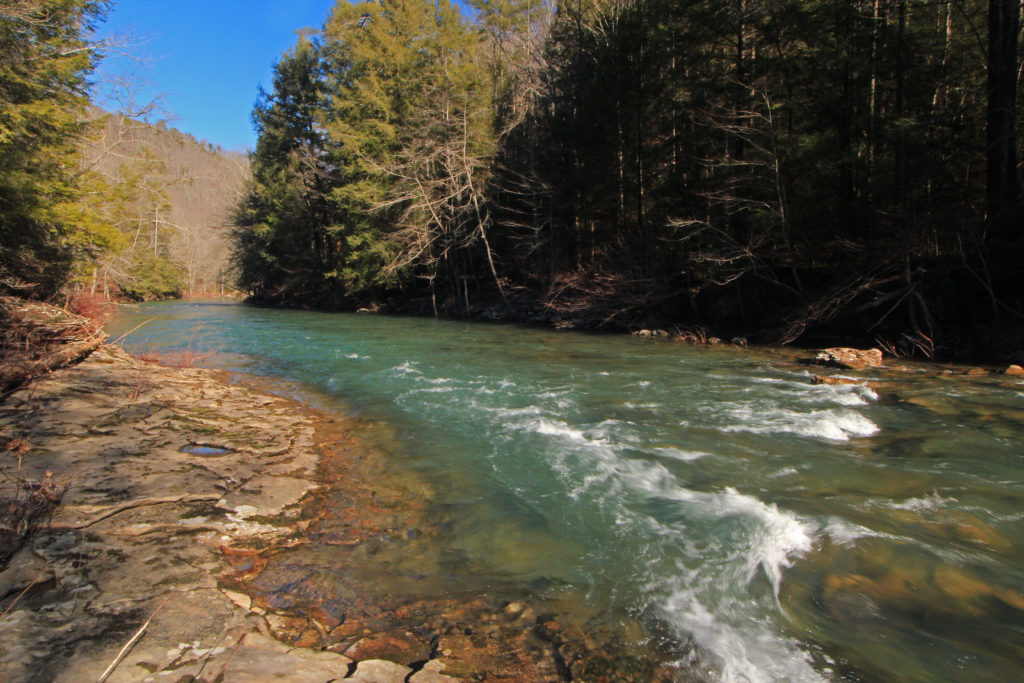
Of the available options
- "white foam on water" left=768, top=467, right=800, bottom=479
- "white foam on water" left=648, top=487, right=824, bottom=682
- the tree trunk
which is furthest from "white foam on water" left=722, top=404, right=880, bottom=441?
the tree trunk

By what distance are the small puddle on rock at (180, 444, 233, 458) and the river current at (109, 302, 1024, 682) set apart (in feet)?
6.05

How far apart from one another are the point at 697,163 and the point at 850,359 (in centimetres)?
838

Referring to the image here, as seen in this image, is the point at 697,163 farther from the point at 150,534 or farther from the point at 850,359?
the point at 150,534

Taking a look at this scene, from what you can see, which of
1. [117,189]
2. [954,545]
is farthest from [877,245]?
[117,189]

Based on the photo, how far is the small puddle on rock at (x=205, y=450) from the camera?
5.62 m

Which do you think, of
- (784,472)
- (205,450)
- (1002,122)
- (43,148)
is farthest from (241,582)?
(1002,122)

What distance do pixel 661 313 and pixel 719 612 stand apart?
49.3ft

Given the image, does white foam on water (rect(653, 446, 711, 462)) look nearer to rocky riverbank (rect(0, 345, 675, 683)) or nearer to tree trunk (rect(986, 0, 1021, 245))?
rocky riverbank (rect(0, 345, 675, 683))

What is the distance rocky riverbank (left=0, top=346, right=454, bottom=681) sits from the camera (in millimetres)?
2426

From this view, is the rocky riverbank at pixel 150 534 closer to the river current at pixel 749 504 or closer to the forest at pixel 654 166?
the river current at pixel 749 504

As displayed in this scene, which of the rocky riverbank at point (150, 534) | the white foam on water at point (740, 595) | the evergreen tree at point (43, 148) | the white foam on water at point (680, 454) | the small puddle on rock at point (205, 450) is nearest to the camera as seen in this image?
the rocky riverbank at point (150, 534)

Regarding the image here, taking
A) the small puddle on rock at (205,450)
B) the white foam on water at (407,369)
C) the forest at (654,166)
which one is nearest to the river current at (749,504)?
the white foam on water at (407,369)

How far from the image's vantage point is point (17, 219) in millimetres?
10180

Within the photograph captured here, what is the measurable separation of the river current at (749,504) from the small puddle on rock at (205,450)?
72.6 inches
